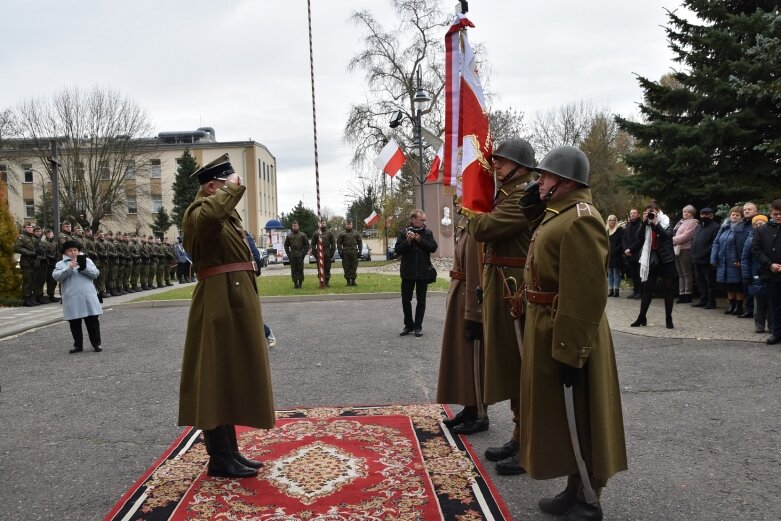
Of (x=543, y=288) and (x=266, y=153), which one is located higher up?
(x=266, y=153)

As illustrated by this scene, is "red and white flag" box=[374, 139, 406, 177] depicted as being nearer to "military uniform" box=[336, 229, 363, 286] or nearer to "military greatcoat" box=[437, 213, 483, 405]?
"military uniform" box=[336, 229, 363, 286]

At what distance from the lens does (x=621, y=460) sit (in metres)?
3.45

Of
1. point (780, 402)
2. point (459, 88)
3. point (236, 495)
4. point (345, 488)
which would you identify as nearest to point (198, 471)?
point (236, 495)

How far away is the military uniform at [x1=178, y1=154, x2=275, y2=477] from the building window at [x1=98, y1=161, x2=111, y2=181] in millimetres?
44148

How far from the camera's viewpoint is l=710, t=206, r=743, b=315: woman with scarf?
11320 mm

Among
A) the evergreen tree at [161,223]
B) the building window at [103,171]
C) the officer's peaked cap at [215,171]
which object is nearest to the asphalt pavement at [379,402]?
the officer's peaked cap at [215,171]

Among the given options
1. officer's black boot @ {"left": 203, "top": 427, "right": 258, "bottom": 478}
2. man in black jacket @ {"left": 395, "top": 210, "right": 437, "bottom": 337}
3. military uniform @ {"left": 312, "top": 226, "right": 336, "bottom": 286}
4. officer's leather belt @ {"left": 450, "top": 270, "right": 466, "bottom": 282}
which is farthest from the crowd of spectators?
military uniform @ {"left": 312, "top": 226, "right": 336, "bottom": 286}

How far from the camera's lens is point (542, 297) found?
3.59m

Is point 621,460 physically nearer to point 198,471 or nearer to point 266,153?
point 198,471

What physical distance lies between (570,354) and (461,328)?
200cm

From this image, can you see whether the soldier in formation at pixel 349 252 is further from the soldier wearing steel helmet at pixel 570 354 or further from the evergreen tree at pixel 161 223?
the evergreen tree at pixel 161 223

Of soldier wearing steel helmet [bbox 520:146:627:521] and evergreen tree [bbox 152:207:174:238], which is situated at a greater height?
evergreen tree [bbox 152:207:174:238]

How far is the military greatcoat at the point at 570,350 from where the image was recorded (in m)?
3.26

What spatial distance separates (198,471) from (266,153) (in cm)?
7110
